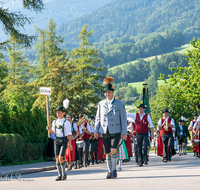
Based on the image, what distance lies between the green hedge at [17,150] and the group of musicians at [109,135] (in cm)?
245

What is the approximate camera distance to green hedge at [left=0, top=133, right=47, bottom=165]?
44.9 ft

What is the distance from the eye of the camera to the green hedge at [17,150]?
13672mm

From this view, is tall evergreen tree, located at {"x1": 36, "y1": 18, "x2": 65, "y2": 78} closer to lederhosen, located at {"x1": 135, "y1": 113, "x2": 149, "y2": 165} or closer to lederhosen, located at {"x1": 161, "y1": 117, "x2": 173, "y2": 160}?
lederhosen, located at {"x1": 161, "y1": 117, "x2": 173, "y2": 160}

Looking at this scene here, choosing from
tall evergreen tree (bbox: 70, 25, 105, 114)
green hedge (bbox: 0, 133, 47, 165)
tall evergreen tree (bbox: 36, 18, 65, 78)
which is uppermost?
tall evergreen tree (bbox: 36, 18, 65, 78)

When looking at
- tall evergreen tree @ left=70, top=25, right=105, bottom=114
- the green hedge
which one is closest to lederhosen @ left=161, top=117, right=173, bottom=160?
the green hedge

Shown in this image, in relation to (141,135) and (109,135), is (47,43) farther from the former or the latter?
(109,135)

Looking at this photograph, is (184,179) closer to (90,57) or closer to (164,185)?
(164,185)

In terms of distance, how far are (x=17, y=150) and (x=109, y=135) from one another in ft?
24.8

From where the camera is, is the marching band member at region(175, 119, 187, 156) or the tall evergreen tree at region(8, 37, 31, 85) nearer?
the marching band member at region(175, 119, 187, 156)

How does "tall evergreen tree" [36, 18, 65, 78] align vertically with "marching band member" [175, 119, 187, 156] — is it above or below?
above

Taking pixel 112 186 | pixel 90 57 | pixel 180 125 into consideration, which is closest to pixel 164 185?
pixel 112 186

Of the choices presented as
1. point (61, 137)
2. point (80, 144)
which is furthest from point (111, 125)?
point (80, 144)

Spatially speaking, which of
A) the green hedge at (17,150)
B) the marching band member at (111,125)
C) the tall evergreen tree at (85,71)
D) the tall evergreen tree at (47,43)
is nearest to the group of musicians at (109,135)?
the marching band member at (111,125)

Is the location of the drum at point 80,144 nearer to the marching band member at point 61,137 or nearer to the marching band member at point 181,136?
the marching band member at point 61,137
